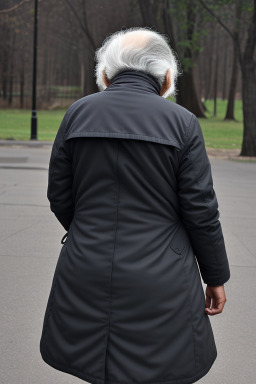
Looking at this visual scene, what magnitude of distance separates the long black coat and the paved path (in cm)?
143

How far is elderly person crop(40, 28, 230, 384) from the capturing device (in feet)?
7.96

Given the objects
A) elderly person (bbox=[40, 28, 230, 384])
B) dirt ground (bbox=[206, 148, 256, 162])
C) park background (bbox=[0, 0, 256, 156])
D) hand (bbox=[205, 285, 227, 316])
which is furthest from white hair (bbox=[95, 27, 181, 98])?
park background (bbox=[0, 0, 256, 156])

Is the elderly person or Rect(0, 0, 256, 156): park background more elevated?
the elderly person

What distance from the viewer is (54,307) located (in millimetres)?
2570

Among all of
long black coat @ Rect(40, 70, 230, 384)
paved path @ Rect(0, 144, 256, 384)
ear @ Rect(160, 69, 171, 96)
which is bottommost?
paved path @ Rect(0, 144, 256, 384)

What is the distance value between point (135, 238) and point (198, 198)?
280mm

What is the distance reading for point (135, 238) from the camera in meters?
2.43

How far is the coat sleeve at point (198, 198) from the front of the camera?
8.05ft

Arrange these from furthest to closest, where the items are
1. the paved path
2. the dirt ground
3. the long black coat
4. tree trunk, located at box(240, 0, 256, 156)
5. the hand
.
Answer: the dirt ground, tree trunk, located at box(240, 0, 256, 156), the paved path, the hand, the long black coat

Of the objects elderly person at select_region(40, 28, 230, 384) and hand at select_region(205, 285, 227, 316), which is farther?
hand at select_region(205, 285, 227, 316)

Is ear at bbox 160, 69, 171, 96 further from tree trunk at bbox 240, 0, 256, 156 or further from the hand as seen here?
tree trunk at bbox 240, 0, 256, 156

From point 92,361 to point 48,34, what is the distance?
58.2m

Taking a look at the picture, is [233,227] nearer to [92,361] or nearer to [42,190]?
[42,190]

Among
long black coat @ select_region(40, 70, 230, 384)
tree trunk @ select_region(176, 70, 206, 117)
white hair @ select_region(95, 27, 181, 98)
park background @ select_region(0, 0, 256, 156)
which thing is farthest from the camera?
tree trunk @ select_region(176, 70, 206, 117)
